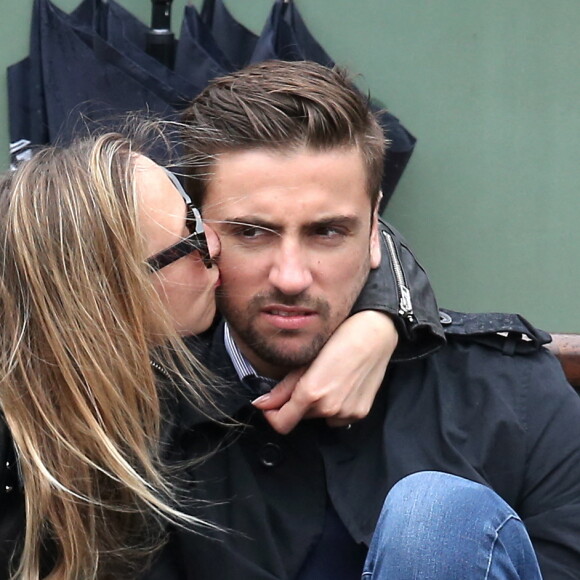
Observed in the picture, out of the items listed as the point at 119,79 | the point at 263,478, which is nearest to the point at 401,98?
the point at 119,79

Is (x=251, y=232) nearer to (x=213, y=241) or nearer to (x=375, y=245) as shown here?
(x=213, y=241)

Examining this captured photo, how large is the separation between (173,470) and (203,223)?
46 centimetres

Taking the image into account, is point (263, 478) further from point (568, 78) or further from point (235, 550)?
point (568, 78)

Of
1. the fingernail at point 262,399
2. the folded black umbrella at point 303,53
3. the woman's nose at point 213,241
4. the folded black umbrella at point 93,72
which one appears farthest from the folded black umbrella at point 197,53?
the fingernail at point 262,399

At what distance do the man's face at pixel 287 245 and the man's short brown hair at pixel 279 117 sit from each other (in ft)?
0.09

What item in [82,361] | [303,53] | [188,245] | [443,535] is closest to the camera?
[443,535]

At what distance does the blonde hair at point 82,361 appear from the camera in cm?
189

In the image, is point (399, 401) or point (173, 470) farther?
point (399, 401)

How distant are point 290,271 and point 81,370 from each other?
42cm

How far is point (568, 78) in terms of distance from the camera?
10.5 feet

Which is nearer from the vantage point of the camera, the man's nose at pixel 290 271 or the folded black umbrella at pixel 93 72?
the man's nose at pixel 290 271

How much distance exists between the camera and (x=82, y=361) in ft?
6.28

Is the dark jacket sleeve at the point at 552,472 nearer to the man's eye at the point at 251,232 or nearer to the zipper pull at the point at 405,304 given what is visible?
the zipper pull at the point at 405,304

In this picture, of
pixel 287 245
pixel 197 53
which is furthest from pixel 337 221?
pixel 197 53
